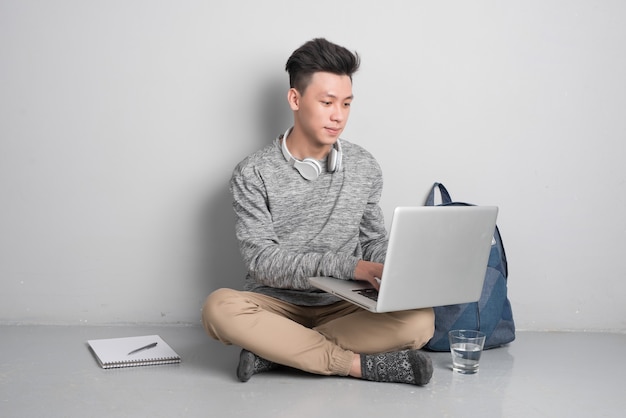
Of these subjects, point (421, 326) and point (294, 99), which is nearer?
point (421, 326)

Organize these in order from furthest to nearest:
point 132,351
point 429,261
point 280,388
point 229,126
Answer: point 229,126, point 132,351, point 280,388, point 429,261

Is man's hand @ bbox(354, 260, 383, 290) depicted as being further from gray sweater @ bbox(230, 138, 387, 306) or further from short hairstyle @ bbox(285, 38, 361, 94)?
short hairstyle @ bbox(285, 38, 361, 94)

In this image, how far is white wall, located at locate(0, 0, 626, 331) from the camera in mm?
2590

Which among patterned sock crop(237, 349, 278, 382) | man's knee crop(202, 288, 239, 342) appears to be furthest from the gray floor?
man's knee crop(202, 288, 239, 342)

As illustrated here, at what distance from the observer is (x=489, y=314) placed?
241 cm

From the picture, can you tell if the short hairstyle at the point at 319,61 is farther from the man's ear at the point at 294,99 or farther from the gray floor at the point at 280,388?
the gray floor at the point at 280,388

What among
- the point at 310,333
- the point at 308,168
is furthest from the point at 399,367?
the point at 308,168

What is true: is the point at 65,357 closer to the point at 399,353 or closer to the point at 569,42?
the point at 399,353

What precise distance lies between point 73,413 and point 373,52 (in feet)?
5.10

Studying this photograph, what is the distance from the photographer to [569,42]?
2652mm

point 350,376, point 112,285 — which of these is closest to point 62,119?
point 112,285

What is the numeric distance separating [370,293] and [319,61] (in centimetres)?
74

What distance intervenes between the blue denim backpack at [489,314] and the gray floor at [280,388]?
5cm

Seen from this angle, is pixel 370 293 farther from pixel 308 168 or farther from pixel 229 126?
pixel 229 126
